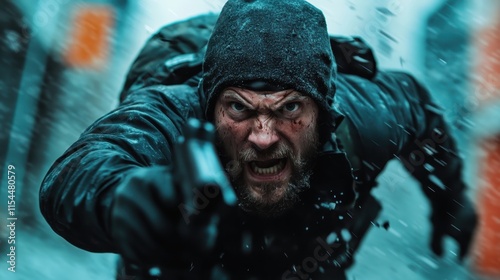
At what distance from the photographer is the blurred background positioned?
339 centimetres

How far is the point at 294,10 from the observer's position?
1607mm

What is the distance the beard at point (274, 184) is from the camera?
1569 mm

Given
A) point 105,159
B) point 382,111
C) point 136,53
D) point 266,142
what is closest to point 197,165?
point 105,159

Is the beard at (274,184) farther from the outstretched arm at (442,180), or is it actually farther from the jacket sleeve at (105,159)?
the outstretched arm at (442,180)

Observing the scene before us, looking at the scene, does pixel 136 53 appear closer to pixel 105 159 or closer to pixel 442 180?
pixel 442 180

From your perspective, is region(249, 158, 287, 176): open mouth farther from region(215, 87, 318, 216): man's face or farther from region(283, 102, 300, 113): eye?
region(283, 102, 300, 113): eye

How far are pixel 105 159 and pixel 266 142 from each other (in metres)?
0.39

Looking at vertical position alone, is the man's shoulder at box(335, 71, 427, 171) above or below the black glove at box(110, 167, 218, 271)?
below

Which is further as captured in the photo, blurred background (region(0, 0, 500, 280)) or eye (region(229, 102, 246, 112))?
blurred background (region(0, 0, 500, 280))

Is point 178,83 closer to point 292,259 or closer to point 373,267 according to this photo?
point 292,259

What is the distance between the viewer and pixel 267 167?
160 cm

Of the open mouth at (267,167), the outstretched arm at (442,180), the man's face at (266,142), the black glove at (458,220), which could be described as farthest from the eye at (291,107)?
the black glove at (458,220)

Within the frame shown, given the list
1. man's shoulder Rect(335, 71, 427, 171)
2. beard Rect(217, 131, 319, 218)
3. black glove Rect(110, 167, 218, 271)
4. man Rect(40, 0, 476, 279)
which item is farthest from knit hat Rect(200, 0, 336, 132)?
A: black glove Rect(110, 167, 218, 271)

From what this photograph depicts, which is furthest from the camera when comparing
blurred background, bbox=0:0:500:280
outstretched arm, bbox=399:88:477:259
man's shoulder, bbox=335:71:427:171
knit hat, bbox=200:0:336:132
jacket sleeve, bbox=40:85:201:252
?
blurred background, bbox=0:0:500:280
